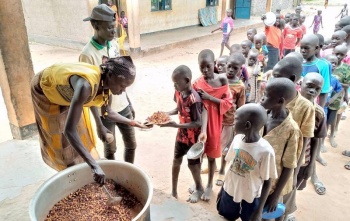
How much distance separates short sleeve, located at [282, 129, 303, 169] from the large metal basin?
→ 0.89 metres

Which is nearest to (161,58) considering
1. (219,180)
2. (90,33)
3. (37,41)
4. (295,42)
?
(90,33)

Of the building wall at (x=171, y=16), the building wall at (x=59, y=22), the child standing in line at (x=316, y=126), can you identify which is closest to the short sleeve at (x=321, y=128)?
the child standing in line at (x=316, y=126)

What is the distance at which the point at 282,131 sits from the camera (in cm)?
180

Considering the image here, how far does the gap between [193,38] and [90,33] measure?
12.6 feet

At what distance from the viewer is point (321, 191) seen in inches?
121

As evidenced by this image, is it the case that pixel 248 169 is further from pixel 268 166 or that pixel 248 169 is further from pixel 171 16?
pixel 171 16

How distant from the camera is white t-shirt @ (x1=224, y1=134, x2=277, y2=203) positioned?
5.56 ft

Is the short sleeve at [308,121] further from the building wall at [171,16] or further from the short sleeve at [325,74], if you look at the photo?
the building wall at [171,16]

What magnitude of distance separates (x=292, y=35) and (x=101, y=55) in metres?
5.16

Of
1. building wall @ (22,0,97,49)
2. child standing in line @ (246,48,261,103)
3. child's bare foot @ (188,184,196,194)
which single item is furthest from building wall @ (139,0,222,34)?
child's bare foot @ (188,184,196,194)

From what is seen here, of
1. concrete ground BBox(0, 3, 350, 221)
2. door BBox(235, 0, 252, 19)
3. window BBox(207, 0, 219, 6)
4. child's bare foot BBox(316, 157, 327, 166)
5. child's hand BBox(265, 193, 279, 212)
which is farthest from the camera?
door BBox(235, 0, 252, 19)

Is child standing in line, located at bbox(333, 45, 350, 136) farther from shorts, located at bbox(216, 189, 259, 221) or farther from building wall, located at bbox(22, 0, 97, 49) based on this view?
building wall, located at bbox(22, 0, 97, 49)

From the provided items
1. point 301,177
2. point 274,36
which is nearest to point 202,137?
point 301,177

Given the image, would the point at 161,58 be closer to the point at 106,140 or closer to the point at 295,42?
the point at 295,42
